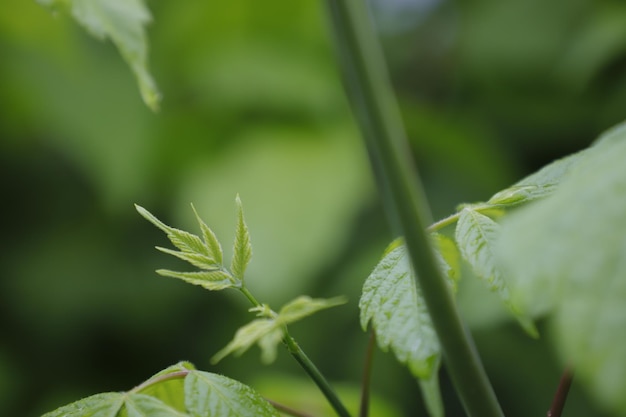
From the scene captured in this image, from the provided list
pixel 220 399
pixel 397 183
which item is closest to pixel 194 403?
pixel 220 399

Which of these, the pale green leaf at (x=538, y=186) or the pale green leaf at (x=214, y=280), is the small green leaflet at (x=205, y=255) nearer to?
the pale green leaf at (x=214, y=280)

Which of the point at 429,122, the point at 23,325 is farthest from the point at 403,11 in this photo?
the point at 23,325

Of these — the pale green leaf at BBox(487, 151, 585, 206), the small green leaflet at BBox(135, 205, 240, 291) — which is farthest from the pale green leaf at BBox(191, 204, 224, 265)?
the pale green leaf at BBox(487, 151, 585, 206)

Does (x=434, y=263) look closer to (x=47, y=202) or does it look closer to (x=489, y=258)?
(x=489, y=258)

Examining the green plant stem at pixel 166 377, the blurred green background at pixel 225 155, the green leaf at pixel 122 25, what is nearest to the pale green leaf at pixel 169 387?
the green plant stem at pixel 166 377

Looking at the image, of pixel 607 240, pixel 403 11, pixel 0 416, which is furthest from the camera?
pixel 403 11

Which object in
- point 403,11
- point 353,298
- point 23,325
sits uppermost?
point 403,11

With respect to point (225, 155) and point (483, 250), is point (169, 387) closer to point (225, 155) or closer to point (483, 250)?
point (483, 250)
